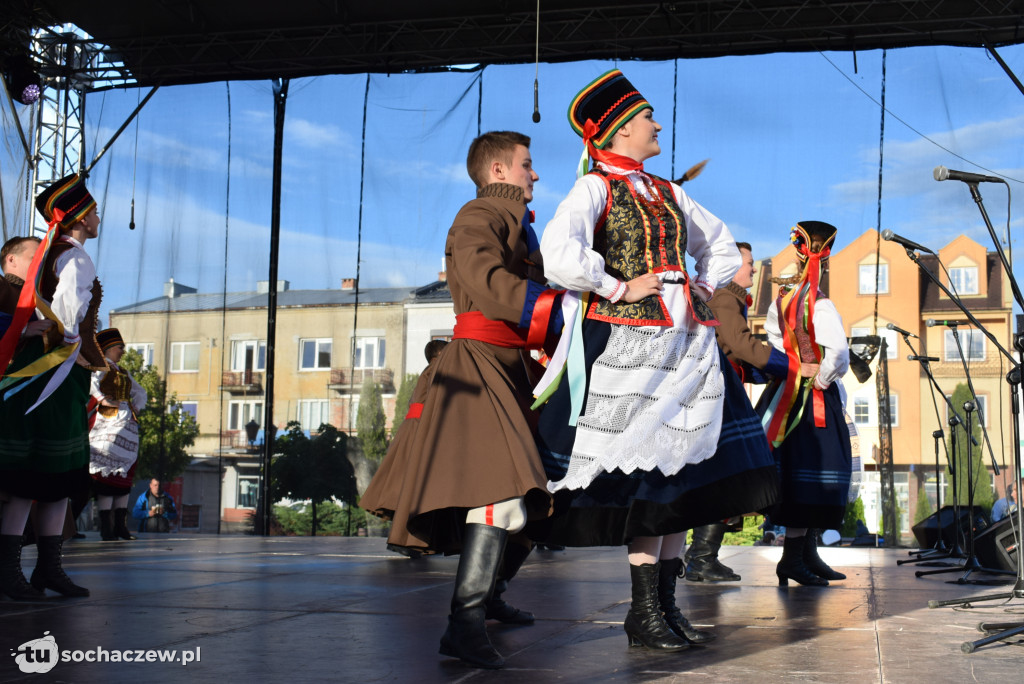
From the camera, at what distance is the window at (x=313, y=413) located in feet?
35.4

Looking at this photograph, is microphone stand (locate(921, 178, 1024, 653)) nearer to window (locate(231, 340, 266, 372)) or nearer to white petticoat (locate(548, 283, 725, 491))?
→ white petticoat (locate(548, 283, 725, 491))

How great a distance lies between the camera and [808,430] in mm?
4574

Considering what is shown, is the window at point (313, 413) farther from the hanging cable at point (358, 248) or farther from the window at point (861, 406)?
the window at point (861, 406)

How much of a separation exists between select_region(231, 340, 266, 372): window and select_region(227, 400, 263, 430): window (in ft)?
1.22

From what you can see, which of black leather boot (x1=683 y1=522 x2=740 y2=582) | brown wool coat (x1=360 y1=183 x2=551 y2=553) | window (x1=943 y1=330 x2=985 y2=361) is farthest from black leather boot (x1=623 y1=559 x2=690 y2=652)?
window (x1=943 y1=330 x2=985 y2=361)

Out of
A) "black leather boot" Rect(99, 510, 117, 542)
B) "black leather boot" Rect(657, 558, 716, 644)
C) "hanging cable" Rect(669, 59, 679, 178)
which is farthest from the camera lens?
"hanging cable" Rect(669, 59, 679, 178)

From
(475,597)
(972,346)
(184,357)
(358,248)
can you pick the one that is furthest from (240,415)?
(972,346)

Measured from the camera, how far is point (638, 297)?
103 inches

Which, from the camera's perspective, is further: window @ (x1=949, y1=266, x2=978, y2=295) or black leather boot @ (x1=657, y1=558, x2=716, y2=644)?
window @ (x1=949, y1=266, x2=978, y2=295)

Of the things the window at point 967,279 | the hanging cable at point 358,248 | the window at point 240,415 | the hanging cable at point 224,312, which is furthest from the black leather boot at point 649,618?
the window at point 240,415

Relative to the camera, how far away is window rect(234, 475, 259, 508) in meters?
10.9

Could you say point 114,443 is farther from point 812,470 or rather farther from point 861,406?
point 861,406

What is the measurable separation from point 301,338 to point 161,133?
2.90 m

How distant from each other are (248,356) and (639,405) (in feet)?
29.5
